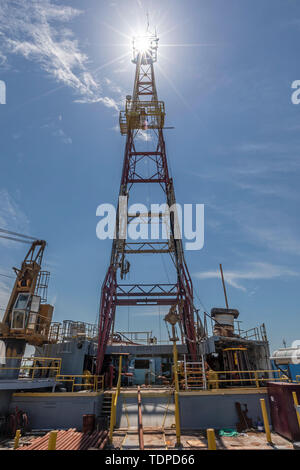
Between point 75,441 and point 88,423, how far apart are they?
5.26 ft

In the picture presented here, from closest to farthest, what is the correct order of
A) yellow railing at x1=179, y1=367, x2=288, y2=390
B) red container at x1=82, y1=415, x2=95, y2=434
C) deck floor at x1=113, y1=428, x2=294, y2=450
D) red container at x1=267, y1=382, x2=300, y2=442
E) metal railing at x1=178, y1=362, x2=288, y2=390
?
deck floor at x1=113, y1=428, x2=294, y2=450 < red container at x1=267, y1=382, x2=300, y2=442 < red container at x1=82, y1=415, x2=95, y2=434 < yellow railing at x1=179, y1=367, x2=288, y2=390 < metal railing at x1=178, y1=362, x2=288, y2=390

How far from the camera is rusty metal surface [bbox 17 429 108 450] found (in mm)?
9080

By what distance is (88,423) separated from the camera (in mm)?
11336

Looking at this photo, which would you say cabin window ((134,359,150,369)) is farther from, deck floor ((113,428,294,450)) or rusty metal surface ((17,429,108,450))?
rusty metal surface ((17,429,108,450))

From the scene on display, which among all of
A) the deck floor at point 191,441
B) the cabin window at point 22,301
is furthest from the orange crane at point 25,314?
the deck floor at point 191,441

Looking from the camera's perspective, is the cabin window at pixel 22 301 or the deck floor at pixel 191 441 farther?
the cabin window at pixel 22 301

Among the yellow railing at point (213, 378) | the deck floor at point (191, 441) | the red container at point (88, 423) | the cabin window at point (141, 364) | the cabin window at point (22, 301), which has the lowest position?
the deck floor at point (191, 441)

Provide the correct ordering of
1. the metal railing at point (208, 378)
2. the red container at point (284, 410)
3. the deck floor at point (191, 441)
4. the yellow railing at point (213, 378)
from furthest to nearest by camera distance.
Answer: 1. the metal railing at point (208, 378)
2. the yellow railing at point (213, 378)
3. the red container at point (284, 410)
4. the deck floor at point (191, 441)

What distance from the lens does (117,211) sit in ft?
76.2

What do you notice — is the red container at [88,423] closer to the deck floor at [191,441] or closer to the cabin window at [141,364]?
the deck floor at [191,441]

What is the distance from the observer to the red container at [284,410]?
10.3 metres

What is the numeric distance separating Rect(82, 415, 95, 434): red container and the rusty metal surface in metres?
0.37

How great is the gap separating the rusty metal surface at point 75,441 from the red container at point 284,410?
23.6 feet

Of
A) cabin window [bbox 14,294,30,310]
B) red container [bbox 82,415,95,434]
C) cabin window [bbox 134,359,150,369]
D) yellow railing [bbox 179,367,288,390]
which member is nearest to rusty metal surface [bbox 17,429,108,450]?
red container [bbox 82,415,95,434]
